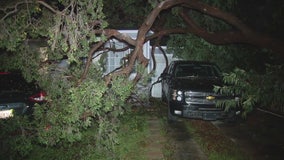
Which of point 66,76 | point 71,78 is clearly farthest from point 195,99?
point 66,76

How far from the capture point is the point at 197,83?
9.58 metres

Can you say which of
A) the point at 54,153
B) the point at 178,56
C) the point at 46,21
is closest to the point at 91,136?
the point at 54,153

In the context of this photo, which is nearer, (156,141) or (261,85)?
(261,85)

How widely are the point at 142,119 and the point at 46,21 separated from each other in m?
4.84

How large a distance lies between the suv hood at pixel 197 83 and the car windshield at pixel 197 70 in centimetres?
38

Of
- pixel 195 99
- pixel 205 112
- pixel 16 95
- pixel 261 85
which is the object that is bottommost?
pixel 205 112

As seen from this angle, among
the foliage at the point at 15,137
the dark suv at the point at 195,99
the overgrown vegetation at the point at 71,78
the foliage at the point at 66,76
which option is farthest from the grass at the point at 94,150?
the dark suv at the point at 195,99

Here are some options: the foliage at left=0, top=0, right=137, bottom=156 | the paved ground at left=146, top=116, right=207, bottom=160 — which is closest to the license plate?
the foliage at left=0, top=0, right=137, bottom=156

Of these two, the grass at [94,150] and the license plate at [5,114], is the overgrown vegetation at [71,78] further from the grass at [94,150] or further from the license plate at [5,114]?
the license plate at [5,114]

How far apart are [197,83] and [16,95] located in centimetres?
535

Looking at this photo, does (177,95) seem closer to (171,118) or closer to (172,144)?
(171,118)

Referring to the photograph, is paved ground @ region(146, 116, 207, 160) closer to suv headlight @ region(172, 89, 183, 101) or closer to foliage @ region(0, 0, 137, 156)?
suv headlight @ region(172, 89, 183, 101)

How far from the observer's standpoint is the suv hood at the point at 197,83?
29.9 feet

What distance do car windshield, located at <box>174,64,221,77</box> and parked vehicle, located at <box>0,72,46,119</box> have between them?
16.5 feet
